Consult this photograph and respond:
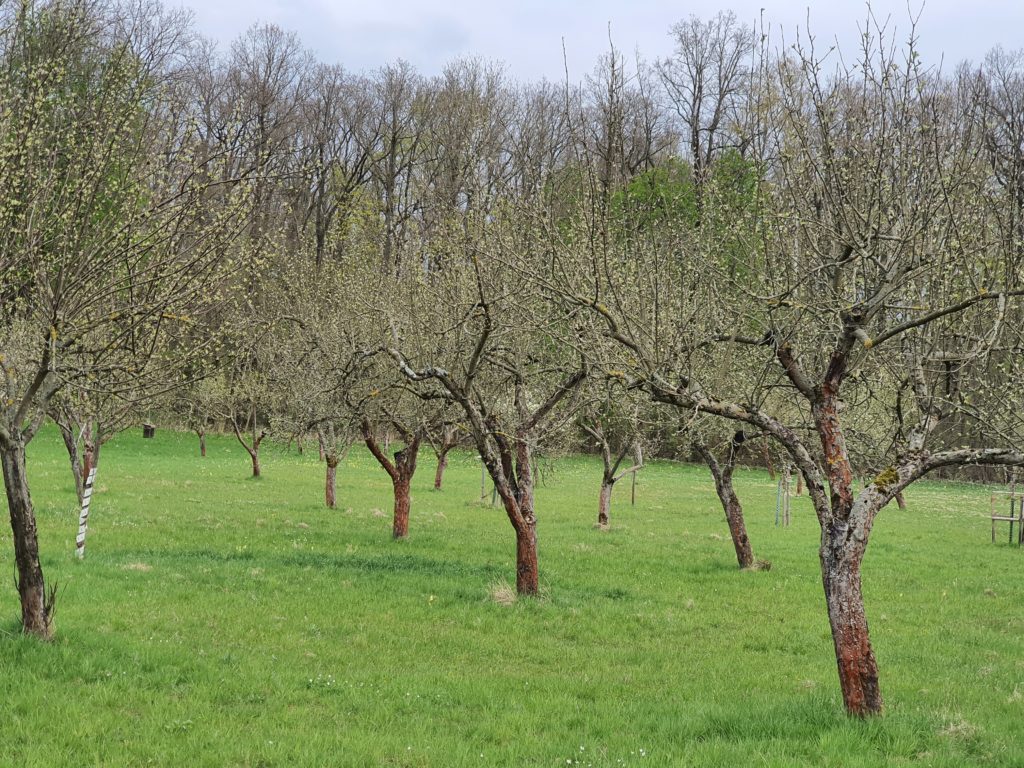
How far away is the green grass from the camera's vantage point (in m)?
6.88

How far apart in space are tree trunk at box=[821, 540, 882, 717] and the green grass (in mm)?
251

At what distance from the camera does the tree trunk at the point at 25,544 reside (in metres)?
8.51

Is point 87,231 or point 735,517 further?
point 735,517

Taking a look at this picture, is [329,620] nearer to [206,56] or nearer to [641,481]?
[641,481]

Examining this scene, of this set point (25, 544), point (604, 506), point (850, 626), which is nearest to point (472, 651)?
point (850, 626)

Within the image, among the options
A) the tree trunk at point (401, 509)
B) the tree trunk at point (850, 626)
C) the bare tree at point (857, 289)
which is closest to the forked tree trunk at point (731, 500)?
the tree trunk at point (401, 509)

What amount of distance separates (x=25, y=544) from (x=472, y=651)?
4935 millimetres

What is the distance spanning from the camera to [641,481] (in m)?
40.1

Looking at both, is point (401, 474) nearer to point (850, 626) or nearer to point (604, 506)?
point (604, 506)

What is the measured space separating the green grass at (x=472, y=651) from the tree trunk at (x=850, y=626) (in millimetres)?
251

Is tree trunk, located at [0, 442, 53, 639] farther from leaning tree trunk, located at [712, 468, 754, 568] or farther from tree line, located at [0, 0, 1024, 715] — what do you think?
leaning tree trunk, located at [712, 468, 754, 568]

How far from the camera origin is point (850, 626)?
7.40m

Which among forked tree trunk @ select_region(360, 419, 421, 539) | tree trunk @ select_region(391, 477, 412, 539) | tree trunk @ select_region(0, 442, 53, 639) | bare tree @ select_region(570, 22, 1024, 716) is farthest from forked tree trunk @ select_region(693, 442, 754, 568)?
tree trunk @ select_region(0, 442, 53, 639)

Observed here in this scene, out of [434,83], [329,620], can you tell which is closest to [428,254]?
[329,620]
